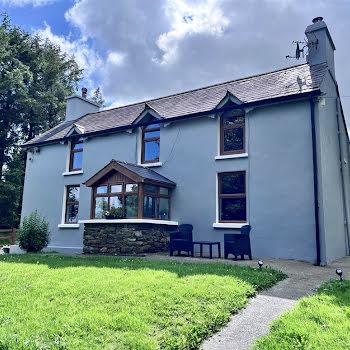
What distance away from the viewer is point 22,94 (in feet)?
96.2

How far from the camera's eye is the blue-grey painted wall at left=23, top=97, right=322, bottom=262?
1200 centimetres

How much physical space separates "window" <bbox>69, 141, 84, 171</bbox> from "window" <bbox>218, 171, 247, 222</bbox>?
8.59 m

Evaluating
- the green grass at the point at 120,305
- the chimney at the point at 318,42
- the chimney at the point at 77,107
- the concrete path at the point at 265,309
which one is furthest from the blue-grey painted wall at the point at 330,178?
the chimney at the point at 77,107

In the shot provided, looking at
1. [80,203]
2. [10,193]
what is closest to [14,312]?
[80,203]

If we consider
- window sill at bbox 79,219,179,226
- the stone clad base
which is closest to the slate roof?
window sill at bbox 79,219,179,226

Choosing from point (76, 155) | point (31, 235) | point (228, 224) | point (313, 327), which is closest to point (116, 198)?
point (31, 235)

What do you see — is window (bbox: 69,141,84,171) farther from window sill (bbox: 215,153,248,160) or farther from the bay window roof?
window sill (bbox: 215,153,248,160)

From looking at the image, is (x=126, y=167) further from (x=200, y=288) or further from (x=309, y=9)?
(x=309, y=9)

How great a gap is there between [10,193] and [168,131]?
59.5 ft

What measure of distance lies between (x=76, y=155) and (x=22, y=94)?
1416 centimetres

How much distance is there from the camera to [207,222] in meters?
13.8

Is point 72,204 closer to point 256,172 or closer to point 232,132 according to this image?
point 232,132

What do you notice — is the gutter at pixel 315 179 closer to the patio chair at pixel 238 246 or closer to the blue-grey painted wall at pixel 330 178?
the blue-grey painted wall at pixel 330 178

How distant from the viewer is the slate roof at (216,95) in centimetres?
1329
